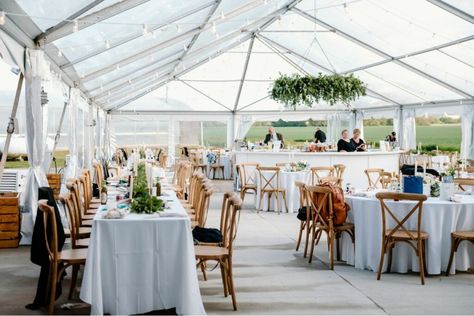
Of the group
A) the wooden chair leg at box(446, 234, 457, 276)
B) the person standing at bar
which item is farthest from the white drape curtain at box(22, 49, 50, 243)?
the person standing at bar

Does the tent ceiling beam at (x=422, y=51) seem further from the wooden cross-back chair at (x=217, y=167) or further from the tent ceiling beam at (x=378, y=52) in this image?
the wooden cross-back chair at (x=217, y=167)

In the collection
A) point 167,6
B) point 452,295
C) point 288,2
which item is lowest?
point 452,295

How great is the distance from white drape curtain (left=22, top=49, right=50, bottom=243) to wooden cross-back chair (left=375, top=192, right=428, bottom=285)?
13.7ft

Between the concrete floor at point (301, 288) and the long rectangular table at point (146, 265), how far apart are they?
1.19ft

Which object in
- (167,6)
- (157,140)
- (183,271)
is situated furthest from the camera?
(157,140)

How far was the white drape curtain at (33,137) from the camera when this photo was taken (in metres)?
6.58

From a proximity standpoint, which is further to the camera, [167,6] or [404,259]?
[167,6]

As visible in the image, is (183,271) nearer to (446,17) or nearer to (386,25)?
(446,17)

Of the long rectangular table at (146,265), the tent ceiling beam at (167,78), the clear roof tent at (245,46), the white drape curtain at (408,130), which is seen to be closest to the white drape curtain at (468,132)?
the clear roof tent at (245,46)

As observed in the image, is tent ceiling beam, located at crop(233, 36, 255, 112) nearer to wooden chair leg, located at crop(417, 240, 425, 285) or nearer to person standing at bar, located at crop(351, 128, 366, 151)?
person standing at bar, located at crop(351, 128, 366, 151)

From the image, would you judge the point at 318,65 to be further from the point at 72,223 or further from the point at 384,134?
the point at 384,134

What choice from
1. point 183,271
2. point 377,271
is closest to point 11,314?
point 183,271

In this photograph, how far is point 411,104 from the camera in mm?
17312

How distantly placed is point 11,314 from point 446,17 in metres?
8.73
